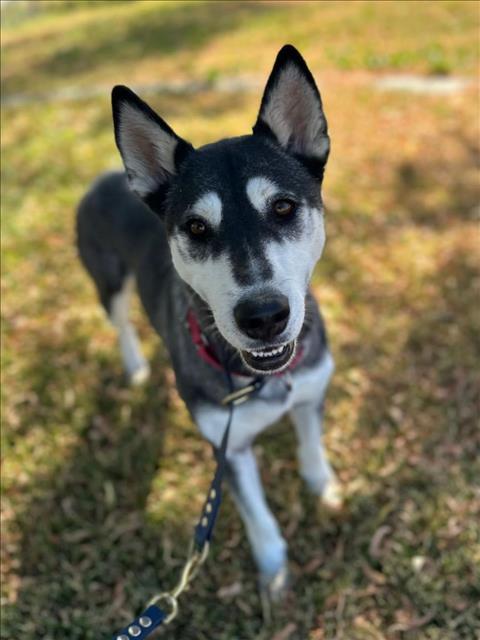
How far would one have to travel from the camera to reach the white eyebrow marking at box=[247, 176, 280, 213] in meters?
2.71

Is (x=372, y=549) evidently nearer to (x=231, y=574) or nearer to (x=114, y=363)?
(x=231, y=574)

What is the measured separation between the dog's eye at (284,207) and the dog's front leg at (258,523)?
1.33 metres

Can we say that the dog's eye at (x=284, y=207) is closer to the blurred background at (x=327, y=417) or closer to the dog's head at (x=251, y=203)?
the dog's head at (x=251, y=203)

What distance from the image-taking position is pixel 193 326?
3.27m

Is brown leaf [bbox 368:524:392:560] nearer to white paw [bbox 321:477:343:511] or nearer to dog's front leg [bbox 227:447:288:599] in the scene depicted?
white paw [bbox 321:477:343:511]

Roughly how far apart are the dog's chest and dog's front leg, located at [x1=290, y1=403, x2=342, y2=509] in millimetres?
502

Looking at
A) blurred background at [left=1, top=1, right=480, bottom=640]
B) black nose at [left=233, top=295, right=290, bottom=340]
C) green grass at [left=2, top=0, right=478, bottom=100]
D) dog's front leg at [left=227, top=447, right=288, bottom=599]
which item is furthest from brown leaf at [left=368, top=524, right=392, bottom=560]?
green grass at [left=2, top=0, right=478, bottom=100]

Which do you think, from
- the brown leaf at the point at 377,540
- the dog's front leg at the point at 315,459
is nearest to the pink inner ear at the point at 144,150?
the dog's front leg at the point at 315,459

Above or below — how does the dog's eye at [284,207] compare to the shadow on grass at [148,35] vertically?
above

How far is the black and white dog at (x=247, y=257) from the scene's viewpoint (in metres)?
2.60

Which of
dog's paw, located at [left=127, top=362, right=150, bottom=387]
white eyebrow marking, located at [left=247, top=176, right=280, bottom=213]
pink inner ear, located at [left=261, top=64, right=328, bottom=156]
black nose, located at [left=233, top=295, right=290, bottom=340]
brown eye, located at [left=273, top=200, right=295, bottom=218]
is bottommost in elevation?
dog's paw, located at [left=127, top=362, right=150, bottom=387]

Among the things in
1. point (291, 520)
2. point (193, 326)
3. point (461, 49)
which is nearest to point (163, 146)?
point (193, 326)

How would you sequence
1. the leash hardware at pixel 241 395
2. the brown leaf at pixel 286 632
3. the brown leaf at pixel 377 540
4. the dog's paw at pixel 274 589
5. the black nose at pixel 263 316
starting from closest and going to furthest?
the black nose at pixel 263 316 < the leash hardware at pixel 241 395 < the brown leaf at pixel 286 632 < the dog's paw at pixel 274 589 < the brown leaf at pixel 377 540

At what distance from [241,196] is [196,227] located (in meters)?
0.25
